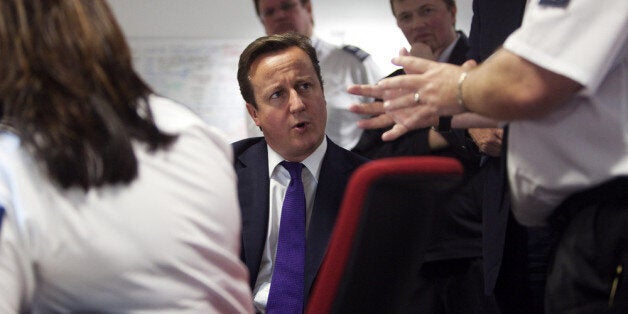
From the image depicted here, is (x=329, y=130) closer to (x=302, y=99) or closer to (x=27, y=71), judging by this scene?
(x=302, y=99)

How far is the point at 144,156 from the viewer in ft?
2.98

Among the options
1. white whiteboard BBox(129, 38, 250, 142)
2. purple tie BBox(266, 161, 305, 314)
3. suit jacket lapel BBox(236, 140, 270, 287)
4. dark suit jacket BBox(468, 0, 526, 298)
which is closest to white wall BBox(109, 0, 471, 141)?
white whiteboard BBox(129, 38, 250, 142)

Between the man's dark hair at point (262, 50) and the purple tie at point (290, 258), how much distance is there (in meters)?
0.43

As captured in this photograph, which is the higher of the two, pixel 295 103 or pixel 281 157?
pixel 295 103

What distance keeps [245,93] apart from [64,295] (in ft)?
4.67

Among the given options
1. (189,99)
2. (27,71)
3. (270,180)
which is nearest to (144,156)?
(27,71)

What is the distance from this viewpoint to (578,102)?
106 cm

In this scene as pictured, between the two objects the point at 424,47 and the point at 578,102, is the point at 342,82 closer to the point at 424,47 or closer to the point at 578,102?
the point at 424,47

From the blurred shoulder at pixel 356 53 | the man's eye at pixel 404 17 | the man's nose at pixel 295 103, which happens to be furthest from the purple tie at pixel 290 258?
the blurred shoulder at pixel 356 53

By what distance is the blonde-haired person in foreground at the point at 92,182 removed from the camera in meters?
0.82

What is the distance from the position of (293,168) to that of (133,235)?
3.58ft

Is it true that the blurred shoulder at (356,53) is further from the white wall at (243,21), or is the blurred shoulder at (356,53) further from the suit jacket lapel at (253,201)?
the suit jacket lapel at (253,201)

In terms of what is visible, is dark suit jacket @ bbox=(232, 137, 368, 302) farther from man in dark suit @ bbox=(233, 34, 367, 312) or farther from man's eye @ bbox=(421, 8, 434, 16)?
man's eye @ bbox=(421, 8, 434, 16)

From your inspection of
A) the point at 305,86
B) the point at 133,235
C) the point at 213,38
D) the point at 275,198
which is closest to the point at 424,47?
the point at 305,86
